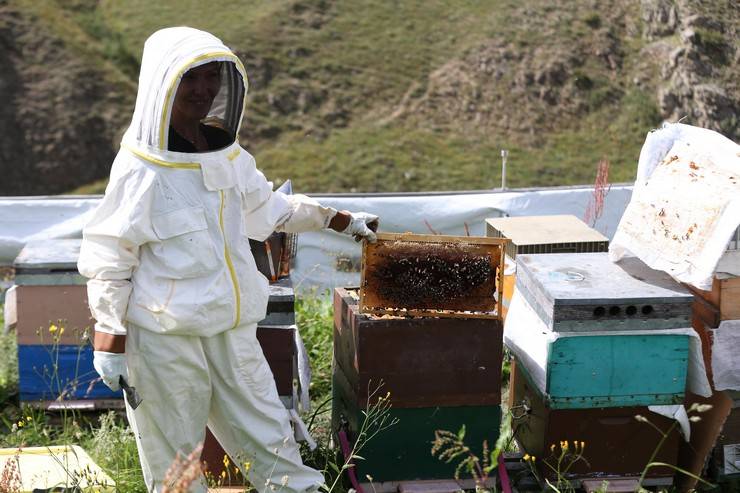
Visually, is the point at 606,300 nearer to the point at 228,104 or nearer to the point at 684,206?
the point at 684,206

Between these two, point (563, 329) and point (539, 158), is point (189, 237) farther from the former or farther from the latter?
point (539, 158)

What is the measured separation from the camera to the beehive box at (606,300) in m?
3.52

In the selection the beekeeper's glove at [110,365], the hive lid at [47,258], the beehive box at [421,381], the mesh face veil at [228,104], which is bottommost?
the beehive box at [421,381]

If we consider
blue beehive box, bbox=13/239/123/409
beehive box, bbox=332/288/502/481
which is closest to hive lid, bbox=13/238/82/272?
blue beehive box, bbox=13/239/123/409

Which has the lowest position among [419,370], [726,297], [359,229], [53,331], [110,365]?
[53,331]

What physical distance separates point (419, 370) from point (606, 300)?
78 centimetres

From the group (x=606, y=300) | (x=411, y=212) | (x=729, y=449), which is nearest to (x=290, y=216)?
(x=606, y=300)

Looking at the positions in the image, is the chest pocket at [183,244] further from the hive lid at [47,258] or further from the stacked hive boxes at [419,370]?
the hive lid at [47,258]

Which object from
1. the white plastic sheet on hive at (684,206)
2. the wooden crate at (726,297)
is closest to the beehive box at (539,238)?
the white plastic sheet on hive at (684,206)

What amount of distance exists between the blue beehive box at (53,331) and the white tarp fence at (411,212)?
6.48 feet

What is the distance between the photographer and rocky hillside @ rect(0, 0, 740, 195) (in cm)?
1403

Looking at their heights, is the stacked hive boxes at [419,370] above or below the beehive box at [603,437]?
above

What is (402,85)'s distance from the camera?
15516 millimetres

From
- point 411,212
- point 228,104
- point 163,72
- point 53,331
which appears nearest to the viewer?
point 163,72
